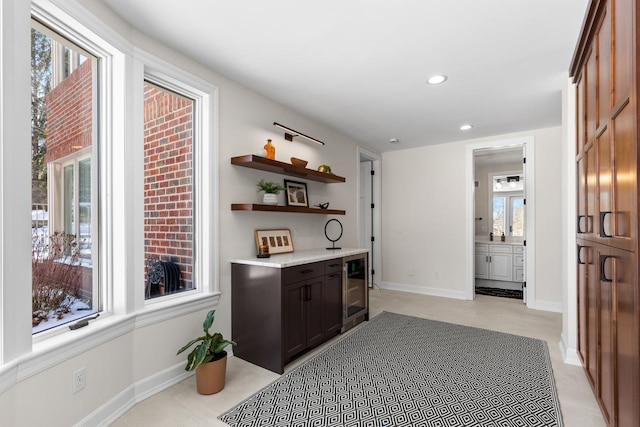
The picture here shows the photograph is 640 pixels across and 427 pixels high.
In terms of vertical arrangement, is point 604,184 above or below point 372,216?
above

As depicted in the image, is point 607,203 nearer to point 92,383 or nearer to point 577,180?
point 577,180

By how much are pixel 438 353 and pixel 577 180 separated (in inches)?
72.3

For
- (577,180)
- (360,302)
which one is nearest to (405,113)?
(577,180)

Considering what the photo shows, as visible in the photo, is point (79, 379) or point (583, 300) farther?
point (583, 300)

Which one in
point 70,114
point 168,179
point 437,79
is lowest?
point 168,179

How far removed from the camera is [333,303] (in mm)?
3164

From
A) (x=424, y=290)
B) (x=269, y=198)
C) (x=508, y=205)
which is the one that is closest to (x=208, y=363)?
(x=269, y=198)

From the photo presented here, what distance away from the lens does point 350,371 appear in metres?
2.49

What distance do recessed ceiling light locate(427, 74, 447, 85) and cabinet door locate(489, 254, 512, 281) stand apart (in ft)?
13.2

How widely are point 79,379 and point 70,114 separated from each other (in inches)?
59.0

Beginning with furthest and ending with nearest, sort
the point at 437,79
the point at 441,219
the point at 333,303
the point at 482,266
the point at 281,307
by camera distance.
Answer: the point at 482,266, the point at 441,219, the point at 333,303, the point at 437,79, the point at 281,307

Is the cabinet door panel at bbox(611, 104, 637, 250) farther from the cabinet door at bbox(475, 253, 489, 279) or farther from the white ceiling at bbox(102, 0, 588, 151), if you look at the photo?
the cabinet door at bbox(475, 253, 489, 279)

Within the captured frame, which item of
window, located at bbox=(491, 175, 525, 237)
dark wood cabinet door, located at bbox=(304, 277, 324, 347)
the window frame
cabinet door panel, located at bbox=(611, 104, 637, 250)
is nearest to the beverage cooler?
dark wood cabinet door, located at bbox=(304, 277, 324, 347)

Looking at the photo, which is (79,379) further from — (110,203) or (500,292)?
(500,292)
